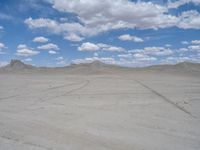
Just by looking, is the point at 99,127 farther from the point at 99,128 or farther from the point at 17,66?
the point at 17,66

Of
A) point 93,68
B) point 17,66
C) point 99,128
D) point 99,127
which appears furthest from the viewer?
point 17,66

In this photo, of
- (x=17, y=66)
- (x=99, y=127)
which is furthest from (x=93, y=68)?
(x=99, y=127)

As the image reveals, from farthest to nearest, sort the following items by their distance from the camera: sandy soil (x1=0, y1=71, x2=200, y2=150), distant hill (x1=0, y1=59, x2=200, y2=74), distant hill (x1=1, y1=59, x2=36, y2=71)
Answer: distant hill (x1=1, y1=59, x2=36, y2=71) → distant hill (x1=0, y1=59, x2=200, y2=74) → sandy soil (x1=0, y1=71, x2=200, y2=150)

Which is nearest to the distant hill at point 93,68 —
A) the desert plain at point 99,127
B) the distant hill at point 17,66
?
the distant hill at point 17,66

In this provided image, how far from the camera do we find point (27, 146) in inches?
293

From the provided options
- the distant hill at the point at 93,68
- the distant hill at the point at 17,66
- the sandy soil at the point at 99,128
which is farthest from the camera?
the distant hill at the point at 17,66

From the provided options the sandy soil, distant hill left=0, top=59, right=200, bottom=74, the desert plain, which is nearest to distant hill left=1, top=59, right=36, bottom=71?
distant hill left=0, top=59, right=200, bottom=74

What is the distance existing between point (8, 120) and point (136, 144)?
17.0 ft

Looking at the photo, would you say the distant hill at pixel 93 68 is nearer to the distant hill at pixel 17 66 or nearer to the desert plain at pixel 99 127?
the distant hill at pixel 17 66

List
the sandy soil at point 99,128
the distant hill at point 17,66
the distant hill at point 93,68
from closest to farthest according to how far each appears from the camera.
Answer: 1. the sandy soil at point 99,128
2. the distant hill at point 93,68
3. the distant hill at point 17,66

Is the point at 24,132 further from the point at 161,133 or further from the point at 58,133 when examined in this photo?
the point at 161,133

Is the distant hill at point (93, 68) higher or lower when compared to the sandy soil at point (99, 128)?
higher

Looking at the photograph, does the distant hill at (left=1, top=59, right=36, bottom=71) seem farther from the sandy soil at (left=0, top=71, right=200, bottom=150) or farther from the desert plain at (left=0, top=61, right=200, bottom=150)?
the sandy soil at (left=0, top=71, right=200, bottom=150)

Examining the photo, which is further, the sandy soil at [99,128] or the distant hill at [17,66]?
the distant hill at [17,66]
